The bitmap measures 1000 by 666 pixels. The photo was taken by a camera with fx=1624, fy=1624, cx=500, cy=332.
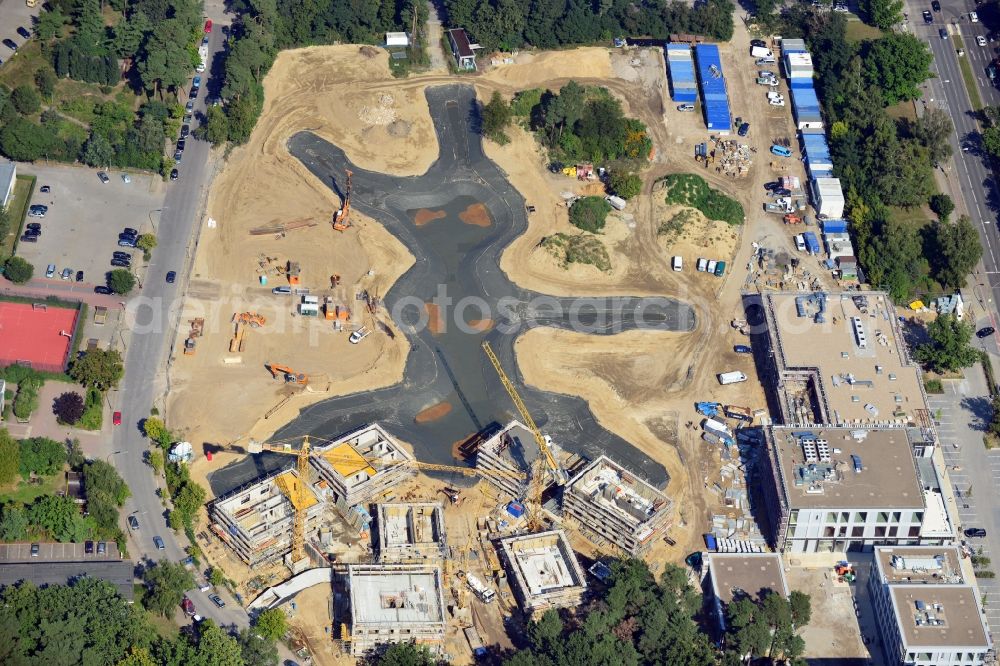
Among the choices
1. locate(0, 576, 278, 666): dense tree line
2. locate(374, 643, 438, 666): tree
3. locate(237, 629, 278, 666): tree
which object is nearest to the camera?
locate(0, 576, 278, 666): dense tree line

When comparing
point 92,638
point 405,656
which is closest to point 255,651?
point 405,656

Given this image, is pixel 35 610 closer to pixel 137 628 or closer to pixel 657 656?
pixel 137 628

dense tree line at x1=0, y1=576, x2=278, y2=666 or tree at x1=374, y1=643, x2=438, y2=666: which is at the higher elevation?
dense tree line at x1=0, y1=576, x2=278, y2=666

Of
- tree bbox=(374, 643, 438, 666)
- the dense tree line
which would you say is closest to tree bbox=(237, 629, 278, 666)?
the dense tree line

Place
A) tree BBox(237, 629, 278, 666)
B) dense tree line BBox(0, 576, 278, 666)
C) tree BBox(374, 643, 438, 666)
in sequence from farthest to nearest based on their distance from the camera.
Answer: tree BBox(237, 629, 278, 666)
tree BBox(374, 643, 438, 666)
dense tree line BBox(0, 576, 278, 666)

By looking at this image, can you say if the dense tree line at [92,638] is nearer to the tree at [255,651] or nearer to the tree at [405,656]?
the tree at [255,651]

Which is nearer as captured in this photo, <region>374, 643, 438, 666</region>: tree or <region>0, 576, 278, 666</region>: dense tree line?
<region>0, 576, 278, 666</region>: dense tree line

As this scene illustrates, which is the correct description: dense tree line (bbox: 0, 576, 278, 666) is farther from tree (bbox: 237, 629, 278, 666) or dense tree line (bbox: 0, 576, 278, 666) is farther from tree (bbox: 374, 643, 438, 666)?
tree (bbox: 374, 643, 438, 666)

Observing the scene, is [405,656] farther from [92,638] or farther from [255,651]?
[92,638]
